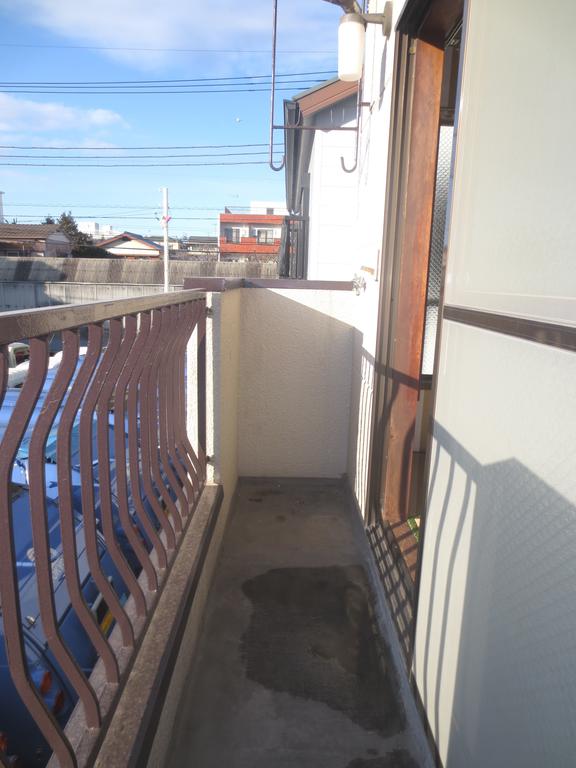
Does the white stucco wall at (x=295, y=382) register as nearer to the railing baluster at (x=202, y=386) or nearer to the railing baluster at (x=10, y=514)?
the railing baluster at (x=202, y=386)

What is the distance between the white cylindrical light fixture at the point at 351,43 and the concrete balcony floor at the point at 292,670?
2587 mm

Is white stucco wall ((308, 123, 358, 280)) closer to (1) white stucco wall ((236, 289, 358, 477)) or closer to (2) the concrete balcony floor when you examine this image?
(1) white stucco wall ((236, 289, 358, 477))

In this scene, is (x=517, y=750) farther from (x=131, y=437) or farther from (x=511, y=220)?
(x=131, y=437)

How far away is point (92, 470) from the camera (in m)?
1.17

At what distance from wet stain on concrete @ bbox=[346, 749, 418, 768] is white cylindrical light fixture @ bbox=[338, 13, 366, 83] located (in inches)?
121

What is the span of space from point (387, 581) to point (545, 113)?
6.39ft

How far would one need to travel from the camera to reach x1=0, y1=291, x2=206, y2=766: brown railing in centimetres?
79

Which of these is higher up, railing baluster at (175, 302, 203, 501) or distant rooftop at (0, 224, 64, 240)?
distant rooftop at (0, 224, 64, 240)

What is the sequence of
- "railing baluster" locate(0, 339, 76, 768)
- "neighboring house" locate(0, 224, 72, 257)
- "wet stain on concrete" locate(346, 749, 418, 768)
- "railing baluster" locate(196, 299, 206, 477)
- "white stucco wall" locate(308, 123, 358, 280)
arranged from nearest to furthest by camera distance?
"railing baluster" locate(0, 339, 76, 768), "wet stain on concrete" locate(346, 749, 418, 768), "railing baluster" locate(196, 299, 206, 477), "white stucco wall" locate(308, 123, 358, 280), "neighboring house" locate(0, 224, 72, 257)

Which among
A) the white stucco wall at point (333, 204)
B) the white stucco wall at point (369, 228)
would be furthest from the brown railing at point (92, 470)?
the white stucco wall at point (333, 204)

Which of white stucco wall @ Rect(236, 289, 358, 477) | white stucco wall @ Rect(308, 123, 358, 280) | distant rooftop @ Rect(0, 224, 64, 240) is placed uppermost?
distant rooftop @ Rect(0, 224, 64, 240)

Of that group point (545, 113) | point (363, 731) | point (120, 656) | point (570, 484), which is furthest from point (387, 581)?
point (545, 113)

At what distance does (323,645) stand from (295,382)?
1.90 m

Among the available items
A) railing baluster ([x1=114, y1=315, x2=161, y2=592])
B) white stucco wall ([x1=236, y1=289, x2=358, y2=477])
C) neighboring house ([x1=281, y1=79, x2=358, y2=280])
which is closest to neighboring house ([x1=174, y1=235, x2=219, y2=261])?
neighboring house ([x1=281, y1=79, x2=358, y2=280])
